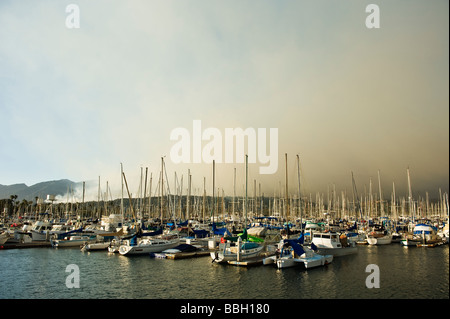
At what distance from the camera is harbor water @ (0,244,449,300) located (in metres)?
25.4

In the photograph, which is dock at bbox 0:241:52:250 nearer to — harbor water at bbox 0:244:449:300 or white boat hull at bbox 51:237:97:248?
white boat hull at bbox 51:237:97:248

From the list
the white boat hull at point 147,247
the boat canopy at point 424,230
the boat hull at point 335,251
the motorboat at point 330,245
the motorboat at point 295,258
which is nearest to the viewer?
the motorboat at point 295,258

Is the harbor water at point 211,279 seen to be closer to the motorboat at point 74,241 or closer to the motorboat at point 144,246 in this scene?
the motorboat at point 144,246

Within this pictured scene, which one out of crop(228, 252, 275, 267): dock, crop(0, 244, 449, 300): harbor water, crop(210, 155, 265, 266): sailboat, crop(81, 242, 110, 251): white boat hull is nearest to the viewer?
crop(0, 244, 449, 300): harbor water

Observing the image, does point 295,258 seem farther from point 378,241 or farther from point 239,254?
point 378,241

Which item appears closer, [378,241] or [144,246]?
[144,246]

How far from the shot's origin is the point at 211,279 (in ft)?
99.7

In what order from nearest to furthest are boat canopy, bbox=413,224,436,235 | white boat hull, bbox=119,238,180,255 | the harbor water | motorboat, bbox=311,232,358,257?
the harbor water < motorboat, bbox=311,232,358,257 < white boat hull, bbox=119,238,180,255 < boat canopy, bbox=413,224,436,235

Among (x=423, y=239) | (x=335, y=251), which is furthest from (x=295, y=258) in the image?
(x=423, y=239)

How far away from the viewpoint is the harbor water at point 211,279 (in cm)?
2538

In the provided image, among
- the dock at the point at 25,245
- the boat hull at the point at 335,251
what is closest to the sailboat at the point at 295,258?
the boat hull at the point at 335,251

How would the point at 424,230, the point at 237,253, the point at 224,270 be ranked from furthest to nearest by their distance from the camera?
the point at 424,230 < the point at 237,253 < the point at 224,270

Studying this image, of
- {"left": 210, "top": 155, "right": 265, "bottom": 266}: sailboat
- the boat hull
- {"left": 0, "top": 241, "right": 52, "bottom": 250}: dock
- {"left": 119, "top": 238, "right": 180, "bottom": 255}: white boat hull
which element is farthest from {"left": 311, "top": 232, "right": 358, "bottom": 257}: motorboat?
{"left": 0, "top": 241, "right": 52, "bottom": 250}: dock
